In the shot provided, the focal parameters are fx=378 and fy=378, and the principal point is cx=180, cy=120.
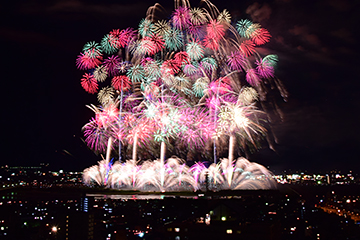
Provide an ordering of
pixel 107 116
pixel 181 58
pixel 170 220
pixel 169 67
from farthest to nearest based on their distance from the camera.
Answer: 1. pixel 107 116
2. pixel 169 67
3. pixel 181 58
4. pixel 170 220

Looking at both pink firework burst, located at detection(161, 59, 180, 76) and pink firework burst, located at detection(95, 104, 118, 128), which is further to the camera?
pink firework burst, located at detection(95, 104, 118, 128)

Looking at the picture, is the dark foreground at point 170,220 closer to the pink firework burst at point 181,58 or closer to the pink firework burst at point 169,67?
the pink firework burst at point 169,67

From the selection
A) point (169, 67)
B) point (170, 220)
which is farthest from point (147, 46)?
point (170, 220)

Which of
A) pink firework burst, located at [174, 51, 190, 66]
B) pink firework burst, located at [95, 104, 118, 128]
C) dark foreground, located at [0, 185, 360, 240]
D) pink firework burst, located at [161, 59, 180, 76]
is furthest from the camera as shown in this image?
pink firework burst, located at [95, 104, 118, 128]

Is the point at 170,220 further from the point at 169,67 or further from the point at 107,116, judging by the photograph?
the point at 169,67

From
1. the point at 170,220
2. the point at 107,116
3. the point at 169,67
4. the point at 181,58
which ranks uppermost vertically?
the point at 181,58

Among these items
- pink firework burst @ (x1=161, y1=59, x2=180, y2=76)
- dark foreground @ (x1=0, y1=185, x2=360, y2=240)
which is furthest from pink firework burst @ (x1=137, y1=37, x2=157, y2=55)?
dark foreground @ (x1=0, y1=185, x2=360, y2=240)

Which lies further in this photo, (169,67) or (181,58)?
(169,67)

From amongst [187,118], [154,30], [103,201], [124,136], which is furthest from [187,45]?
[103,201]

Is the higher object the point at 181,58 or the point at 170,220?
the point at 181,58

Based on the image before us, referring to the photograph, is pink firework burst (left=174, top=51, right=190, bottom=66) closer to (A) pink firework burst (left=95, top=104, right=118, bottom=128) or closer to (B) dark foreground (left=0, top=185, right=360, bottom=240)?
(A) pink firework burst (left=95, top=104, right=118, bottom=128)

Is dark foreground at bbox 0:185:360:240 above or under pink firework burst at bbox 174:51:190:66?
under

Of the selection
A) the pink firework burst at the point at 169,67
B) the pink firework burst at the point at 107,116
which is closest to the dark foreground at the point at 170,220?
the pink firework burst at the point at 107,116
